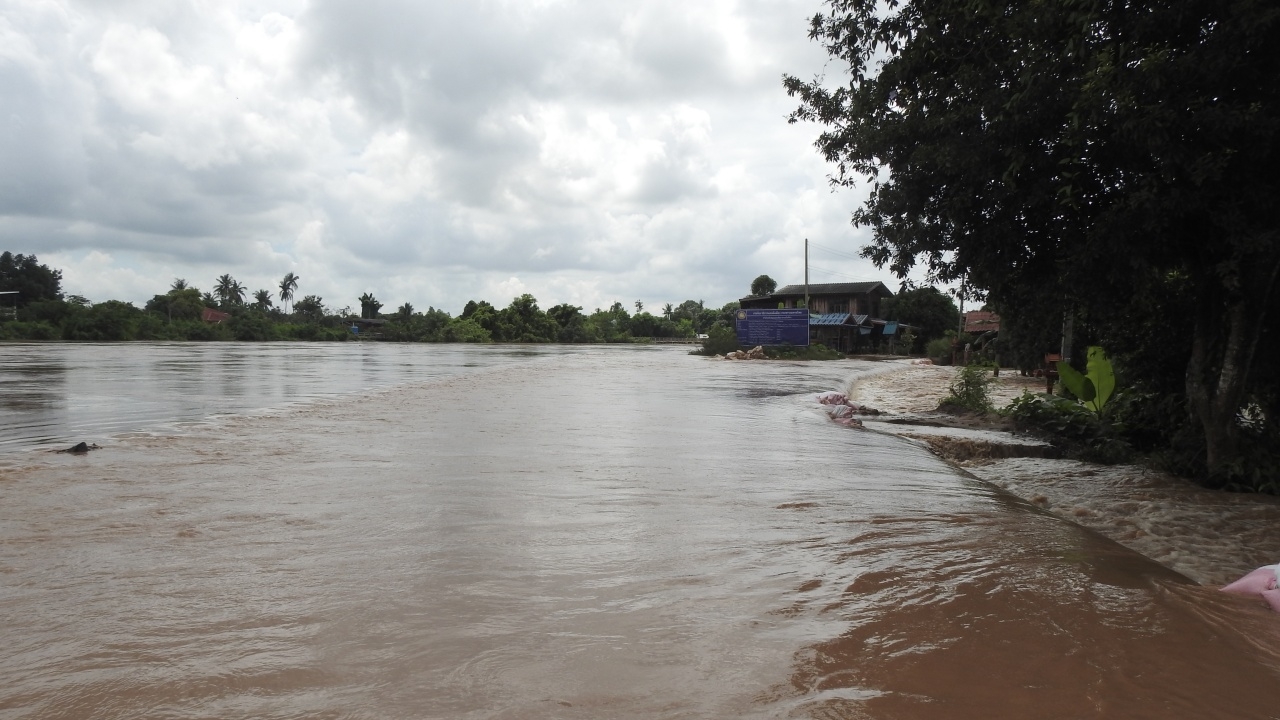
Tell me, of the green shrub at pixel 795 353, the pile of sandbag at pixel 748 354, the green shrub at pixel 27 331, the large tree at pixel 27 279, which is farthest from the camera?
the large tree at pixel 27 279

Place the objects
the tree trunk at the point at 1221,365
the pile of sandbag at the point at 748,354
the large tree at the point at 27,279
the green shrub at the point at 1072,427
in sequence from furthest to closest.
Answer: the large tree at the point at 27,279 < the pile of sandbag at the point at 748,354 < the green shrub at the point at 1072,427 < the tree trunk at the point at 1221,365

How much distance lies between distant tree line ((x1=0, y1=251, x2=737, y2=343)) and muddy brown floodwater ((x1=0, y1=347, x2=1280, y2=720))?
58992 millimetres

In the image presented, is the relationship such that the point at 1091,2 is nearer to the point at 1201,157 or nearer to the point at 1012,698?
the point at 1201,157

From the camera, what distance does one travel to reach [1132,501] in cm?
620

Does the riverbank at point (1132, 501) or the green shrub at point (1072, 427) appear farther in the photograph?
the green shrub at point (1072, 427)

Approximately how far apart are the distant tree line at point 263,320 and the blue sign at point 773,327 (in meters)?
27.9

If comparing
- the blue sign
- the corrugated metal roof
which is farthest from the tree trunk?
the corrugated metal roof

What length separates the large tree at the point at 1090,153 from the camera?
4.96m

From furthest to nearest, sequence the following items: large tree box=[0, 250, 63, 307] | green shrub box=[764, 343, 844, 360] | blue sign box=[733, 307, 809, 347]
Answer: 1. large tree box=[0, 250, 63, 307]
2. blue sign box=[733, 307, 809, 347]
3. green shrub box=[764, 343, 844, 360]

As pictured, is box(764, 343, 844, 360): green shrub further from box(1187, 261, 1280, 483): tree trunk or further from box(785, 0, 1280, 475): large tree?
box(1187, 261, 1280, 483): tree trunk

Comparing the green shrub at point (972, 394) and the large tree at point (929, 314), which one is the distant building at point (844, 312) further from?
the green shrub at point (972, 394)

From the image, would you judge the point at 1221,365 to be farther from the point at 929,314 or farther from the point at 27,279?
the point at 27,279

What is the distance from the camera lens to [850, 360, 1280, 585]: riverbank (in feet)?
15.4

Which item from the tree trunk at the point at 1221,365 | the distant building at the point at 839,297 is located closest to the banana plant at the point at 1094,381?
the tree trunk at the point at 1221,365
